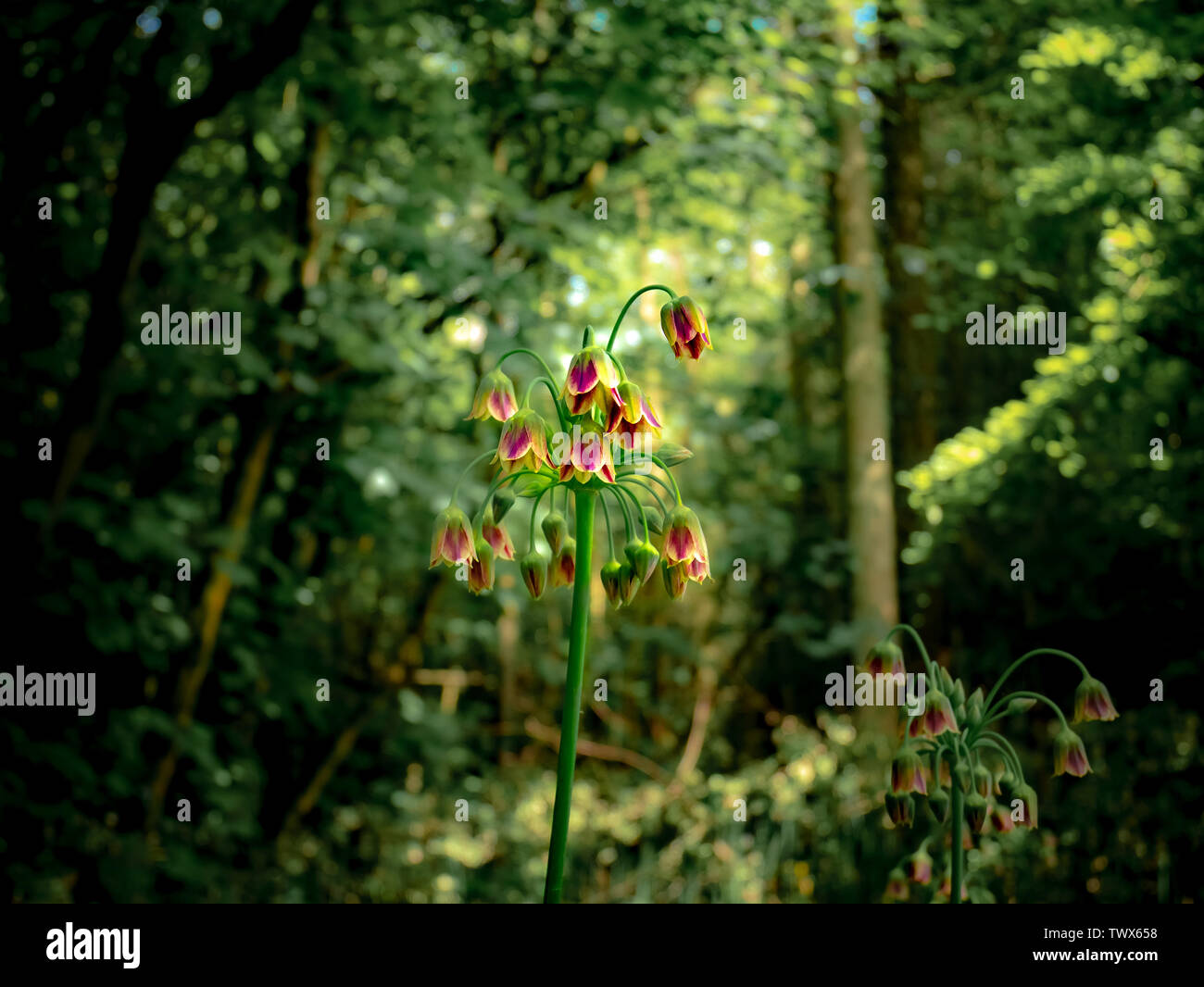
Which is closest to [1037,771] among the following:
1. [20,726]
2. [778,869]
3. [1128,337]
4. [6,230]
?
[778,869]

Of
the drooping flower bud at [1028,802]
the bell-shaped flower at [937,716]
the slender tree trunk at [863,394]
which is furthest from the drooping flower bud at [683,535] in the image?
the slender tree trunk at [863,394]

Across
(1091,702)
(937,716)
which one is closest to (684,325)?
(937,716)

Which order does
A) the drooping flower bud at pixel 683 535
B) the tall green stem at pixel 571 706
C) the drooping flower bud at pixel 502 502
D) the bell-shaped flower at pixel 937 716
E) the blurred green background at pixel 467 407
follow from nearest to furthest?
the tall green stem at pixel 571 706, the drooping flower bud at pixel 683 535, the drooping flower bud at pixel 502 502, the bell-shaped flower at pixel 937 716, the blurred green background at pixel 467 407

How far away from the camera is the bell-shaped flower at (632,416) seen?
113cm

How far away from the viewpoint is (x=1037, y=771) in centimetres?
573

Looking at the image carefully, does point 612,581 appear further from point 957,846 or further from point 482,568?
point 957,846

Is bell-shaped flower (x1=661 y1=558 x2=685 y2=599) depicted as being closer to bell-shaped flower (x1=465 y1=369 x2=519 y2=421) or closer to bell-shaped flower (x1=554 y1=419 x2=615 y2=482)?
bell-shaped flower (x1=554 y1=419 x2=615 y2=482)

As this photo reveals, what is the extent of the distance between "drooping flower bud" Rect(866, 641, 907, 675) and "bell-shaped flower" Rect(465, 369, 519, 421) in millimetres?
753

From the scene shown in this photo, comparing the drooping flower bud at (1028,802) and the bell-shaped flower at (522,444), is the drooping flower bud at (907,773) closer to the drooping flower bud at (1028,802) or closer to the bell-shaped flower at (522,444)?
the drooping flower bud at (1028,802)

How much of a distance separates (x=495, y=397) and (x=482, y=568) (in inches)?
9.6

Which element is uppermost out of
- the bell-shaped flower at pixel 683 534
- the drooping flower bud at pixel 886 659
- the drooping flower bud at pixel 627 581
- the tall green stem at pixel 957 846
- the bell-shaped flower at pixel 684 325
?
the bell-shaped flower at pixel 684 325

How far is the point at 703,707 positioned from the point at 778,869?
304cm

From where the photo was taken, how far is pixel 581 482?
1.14 m

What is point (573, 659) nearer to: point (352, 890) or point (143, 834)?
point (143, 834)
